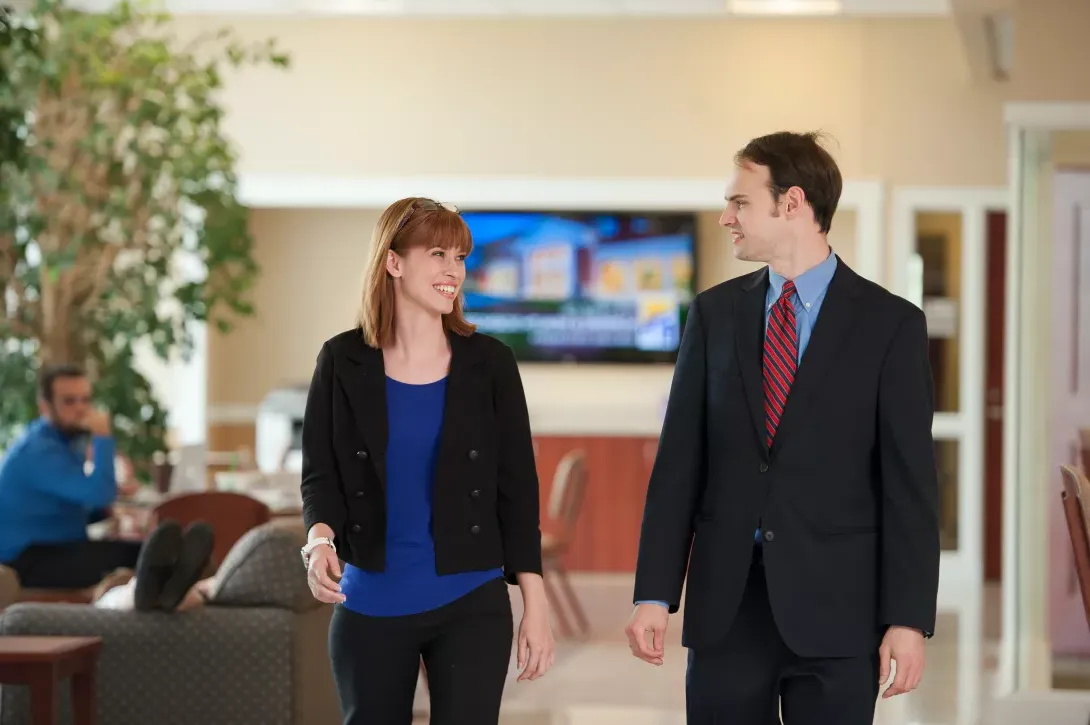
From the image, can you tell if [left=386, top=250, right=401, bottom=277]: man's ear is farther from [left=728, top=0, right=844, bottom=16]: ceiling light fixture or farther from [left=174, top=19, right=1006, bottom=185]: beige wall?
[left=174, top=19, right=1006, bottom=185]: beige wall

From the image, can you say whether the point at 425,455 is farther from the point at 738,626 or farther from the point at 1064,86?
the point at 1064,86

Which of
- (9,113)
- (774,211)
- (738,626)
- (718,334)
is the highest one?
(9,113)

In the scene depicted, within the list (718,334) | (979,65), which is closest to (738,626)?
(718,334)

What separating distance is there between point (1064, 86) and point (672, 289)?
4755 millimetres

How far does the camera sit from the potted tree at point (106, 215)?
6871mm

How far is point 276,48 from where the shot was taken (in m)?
9.91

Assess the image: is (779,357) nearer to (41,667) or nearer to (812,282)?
(812,282)

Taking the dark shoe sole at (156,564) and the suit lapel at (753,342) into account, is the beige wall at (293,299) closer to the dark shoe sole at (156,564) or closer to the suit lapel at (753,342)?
the dark shoe sole at (156,564)

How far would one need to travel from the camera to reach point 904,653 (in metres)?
2.28

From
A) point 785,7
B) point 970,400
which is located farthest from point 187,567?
point 970,400

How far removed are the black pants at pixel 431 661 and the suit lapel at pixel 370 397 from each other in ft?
0.77

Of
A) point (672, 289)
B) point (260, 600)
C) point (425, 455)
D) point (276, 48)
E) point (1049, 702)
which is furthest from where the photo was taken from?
point (672, 289)

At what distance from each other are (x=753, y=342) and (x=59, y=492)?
4.40 meters

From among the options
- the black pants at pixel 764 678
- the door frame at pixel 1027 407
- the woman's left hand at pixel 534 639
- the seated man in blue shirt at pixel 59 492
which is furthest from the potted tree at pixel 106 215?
the black pants at pixel 764 678
